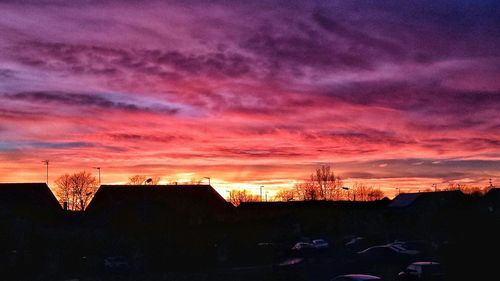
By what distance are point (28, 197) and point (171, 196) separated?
59.4ft

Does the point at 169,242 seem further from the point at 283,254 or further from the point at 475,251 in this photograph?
the point at 475,251

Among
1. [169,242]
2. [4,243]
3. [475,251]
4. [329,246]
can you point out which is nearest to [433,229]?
[329,246]

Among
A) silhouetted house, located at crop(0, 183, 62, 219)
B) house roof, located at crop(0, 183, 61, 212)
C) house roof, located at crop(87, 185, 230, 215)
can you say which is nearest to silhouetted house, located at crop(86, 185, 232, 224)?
house roof, located at crop(87, 185, 230, 215)

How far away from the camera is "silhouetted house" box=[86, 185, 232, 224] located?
6162cm

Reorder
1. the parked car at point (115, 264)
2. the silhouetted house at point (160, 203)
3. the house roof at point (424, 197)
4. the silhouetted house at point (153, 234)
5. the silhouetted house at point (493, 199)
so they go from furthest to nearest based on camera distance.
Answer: the house roof at point (424, 197) → the silhouetted house at point (493, 199) → the silhouetted house at point (160, 203) → the silhouetted house at point (153, 234) → the parked car at point (115, 264)

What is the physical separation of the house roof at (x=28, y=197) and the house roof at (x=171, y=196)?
5.18m

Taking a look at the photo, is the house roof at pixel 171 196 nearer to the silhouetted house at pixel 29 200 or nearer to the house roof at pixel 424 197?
the silhouetted house at pixel 29 200

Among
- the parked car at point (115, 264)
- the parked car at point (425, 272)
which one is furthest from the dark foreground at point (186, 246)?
the parked car at point (425, 272)

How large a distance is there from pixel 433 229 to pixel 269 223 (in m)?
19.9

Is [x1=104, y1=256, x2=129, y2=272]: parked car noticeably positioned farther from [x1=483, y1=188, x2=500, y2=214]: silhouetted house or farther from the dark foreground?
[x1=483, y1=188, x2=500, y2=214]: silhouetted house

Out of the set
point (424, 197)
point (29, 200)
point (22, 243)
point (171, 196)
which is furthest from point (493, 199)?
point (22, 243)

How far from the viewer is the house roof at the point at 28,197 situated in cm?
6725

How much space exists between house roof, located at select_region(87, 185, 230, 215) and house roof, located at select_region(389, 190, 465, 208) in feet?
132

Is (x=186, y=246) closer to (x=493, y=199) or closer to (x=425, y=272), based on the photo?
(x=425, y=272)
